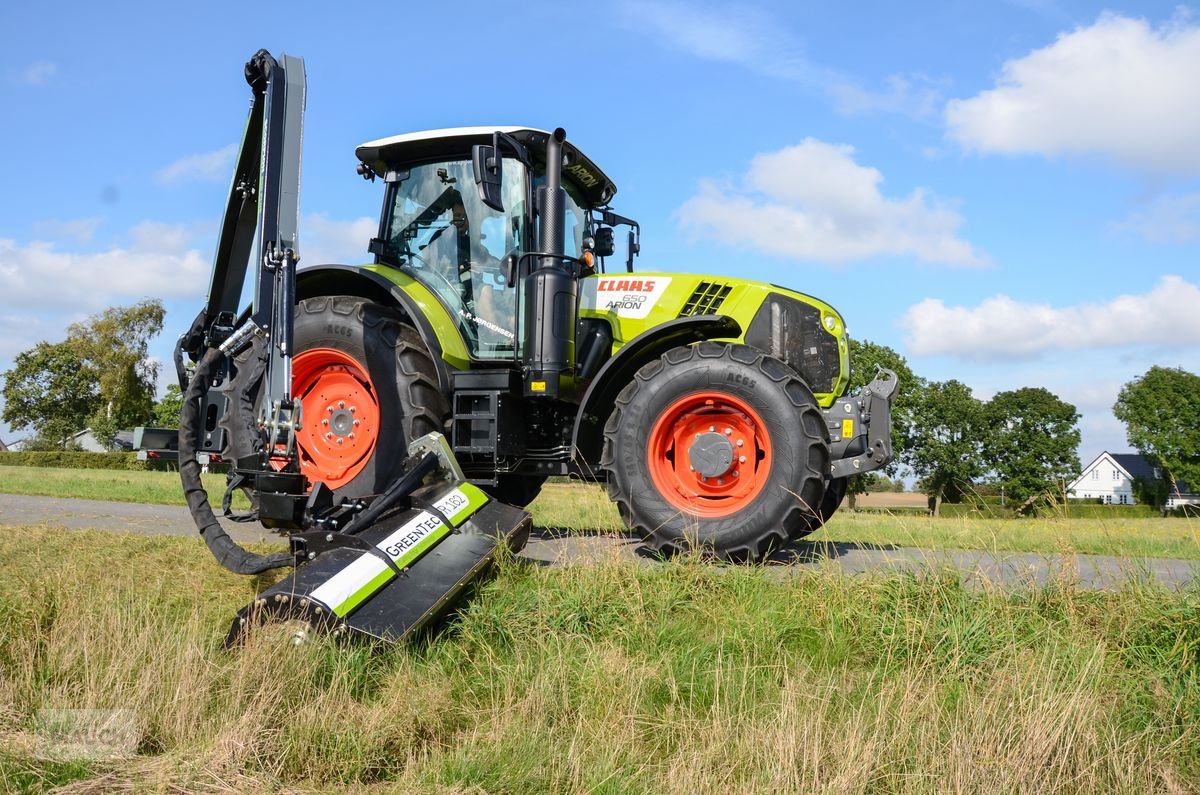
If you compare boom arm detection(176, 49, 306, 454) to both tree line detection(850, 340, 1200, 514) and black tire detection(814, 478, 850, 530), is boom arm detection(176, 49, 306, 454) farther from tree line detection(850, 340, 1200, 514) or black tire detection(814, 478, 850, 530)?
tree line detection(850, 340, 1200, 514)

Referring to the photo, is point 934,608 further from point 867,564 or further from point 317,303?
point 317,303

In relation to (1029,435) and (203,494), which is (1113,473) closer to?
(1029,435)

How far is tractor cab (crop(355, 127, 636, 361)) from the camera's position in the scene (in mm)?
7207

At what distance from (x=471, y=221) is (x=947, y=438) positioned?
162 ft

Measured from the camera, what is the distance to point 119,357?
5375 centimetres

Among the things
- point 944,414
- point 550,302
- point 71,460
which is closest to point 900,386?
point 944,414

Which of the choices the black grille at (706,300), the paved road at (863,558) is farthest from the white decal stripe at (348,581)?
the black grille at (706,300)

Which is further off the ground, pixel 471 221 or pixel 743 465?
pixel 471 221

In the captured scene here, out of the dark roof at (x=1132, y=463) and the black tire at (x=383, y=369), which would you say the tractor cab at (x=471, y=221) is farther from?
the dark roof at (x=1132, y=463)

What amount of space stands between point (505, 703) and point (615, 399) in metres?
2.93

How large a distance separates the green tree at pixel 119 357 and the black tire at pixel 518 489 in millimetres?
50724

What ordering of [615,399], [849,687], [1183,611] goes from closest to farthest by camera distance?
1. [849,687]
2. [1183,611]
3. [615,399]

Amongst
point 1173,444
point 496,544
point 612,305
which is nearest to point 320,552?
point 496,544

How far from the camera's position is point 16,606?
500cm
